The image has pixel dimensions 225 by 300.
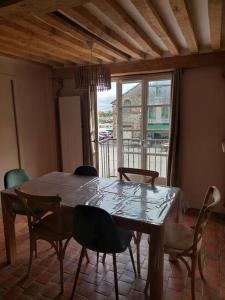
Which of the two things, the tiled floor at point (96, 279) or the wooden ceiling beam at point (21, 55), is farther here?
the wooden ceiling beam at point (21, 55)

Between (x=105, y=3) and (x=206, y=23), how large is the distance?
1191mm

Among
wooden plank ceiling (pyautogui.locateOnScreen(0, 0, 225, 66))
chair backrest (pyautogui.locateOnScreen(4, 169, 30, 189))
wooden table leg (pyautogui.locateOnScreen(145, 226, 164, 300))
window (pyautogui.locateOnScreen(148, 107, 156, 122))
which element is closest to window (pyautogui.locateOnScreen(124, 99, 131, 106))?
window (pyautogui.locateOnScreen(148, 107, 156, 122))

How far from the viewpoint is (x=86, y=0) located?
1.45 m

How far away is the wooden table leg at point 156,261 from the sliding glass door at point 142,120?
235 cm

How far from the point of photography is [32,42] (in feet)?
8.93

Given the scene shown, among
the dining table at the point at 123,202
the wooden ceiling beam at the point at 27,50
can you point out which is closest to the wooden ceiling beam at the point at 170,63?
the wooden ceiling beam at the point at 27,50

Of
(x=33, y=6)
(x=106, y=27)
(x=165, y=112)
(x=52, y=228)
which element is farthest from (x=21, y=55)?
(x=52, y=228)

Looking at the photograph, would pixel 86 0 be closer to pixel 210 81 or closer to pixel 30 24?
pixel 30 24

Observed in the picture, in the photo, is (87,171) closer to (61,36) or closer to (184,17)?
(61,36)

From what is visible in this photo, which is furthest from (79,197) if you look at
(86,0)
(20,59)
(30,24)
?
(20,59)

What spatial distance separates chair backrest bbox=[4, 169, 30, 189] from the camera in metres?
2.59

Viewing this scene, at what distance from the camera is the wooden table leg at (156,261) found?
1.60 metres

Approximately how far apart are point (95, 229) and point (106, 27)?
1952mm

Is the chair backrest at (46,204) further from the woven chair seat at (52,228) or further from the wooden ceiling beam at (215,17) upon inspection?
the wooden ceiling beam at (215,17)
